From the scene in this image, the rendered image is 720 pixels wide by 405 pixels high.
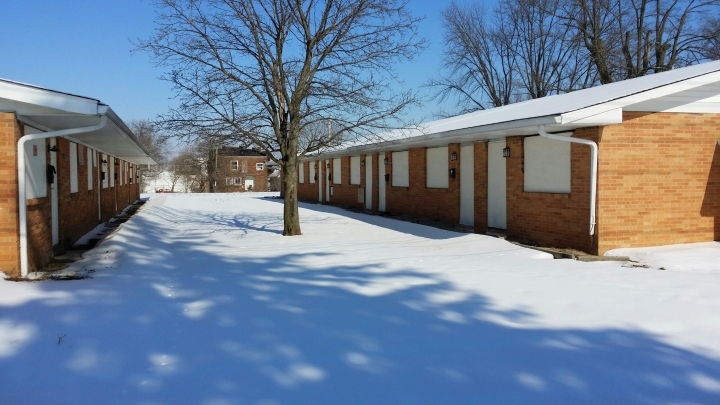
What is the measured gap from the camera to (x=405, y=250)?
10.5 m

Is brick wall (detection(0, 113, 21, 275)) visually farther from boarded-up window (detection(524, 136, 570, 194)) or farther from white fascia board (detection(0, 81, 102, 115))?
boarded-up window (detection(524, 136, 570, 194))

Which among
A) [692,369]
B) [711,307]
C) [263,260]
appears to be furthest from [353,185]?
[692,369]

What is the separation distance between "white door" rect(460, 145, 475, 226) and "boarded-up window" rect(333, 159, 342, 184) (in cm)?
1105

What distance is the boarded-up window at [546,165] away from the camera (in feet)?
33.4

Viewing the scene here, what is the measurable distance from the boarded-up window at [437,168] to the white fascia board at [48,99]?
9.97m

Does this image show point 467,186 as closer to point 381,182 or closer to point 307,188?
point 381,182

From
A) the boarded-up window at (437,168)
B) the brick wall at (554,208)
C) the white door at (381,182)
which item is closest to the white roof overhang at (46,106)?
the brick wall at (554,208)

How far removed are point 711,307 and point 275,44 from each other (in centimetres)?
1023

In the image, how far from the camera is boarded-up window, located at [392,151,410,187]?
59.7ft

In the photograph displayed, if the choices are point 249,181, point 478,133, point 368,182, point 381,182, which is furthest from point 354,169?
point 249,181

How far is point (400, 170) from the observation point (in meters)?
18.7

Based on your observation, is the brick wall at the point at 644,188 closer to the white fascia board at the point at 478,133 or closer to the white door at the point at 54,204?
the white fascia board at the point at 478,133

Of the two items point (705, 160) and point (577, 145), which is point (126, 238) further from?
point (705, 160)

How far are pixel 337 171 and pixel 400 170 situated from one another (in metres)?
7.32
